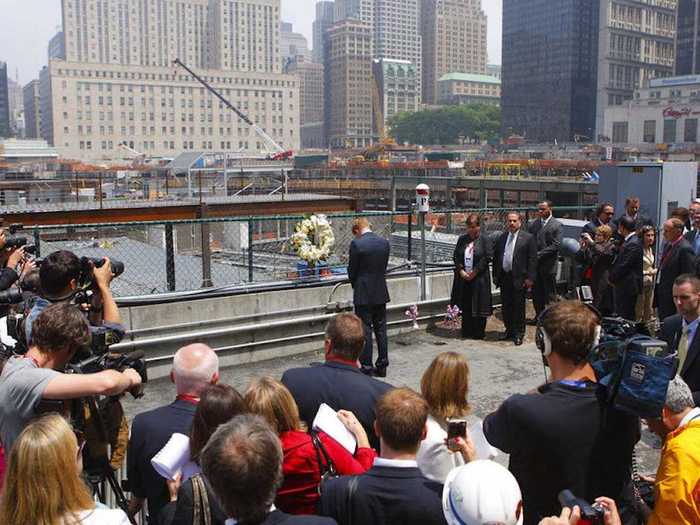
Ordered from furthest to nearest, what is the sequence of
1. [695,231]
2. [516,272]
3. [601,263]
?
[601,263], [516,272], [695,231]

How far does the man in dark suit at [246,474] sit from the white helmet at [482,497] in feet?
1.82

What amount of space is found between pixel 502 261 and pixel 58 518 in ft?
28.0

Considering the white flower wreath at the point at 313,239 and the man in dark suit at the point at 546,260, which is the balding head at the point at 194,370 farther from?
the man in dark suit at the point at 546,260

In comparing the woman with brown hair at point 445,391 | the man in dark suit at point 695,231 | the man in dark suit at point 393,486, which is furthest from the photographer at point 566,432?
the man in dark suit at point 695,231

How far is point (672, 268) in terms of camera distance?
868 centimetres

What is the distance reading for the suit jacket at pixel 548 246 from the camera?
36.2 feet

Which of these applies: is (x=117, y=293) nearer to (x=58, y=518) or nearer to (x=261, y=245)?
(x=261, y=245)

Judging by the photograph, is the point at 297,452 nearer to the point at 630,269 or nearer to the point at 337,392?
the point at 337,392

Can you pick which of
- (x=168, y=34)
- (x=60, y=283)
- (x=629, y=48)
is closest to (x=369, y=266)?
(x=60, y=283)

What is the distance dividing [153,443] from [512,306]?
7559mm

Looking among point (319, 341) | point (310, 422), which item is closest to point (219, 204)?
point (319, 341)

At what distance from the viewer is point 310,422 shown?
14.3 feet

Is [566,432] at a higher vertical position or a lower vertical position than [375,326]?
higher

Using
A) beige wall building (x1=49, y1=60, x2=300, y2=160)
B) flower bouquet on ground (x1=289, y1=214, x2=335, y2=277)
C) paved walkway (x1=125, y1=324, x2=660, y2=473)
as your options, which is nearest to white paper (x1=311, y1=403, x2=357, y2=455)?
paved walkway (x1=125, y1=324, x2=660, y2=473)
